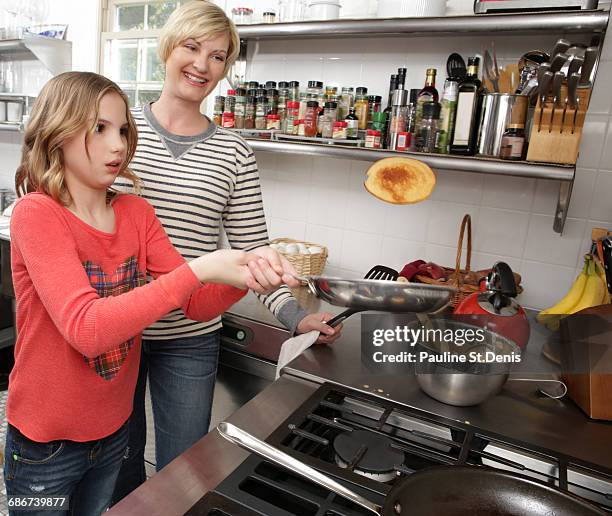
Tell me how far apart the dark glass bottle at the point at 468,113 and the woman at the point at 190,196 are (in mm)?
588

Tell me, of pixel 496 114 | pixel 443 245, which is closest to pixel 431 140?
pixel 496 114

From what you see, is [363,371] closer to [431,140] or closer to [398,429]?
[398,429]

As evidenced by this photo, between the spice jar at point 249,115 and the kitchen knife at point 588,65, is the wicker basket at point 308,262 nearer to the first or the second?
the spice jar at point 249,115

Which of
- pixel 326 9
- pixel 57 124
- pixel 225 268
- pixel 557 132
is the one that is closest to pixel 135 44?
pixel 326 9

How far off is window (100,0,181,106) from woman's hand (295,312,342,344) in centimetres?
175

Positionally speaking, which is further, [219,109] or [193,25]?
[219,109]

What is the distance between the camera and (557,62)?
116cm

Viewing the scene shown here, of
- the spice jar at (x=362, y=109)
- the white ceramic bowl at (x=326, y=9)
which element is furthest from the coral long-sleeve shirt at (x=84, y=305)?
the white ceramic bowl at (x=326, y=9)

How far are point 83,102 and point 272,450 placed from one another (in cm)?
61

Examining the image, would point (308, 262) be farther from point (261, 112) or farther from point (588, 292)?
point (588, 292)

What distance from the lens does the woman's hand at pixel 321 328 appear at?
1128 mm

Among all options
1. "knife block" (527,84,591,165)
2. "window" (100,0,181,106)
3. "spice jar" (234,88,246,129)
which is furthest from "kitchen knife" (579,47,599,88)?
"window" (100,0,181,106)

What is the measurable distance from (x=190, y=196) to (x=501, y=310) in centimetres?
70

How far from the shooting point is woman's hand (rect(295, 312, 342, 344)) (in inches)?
44.4
